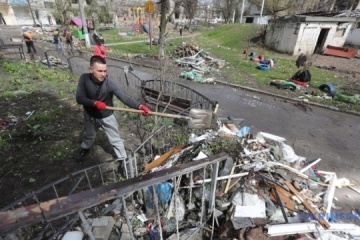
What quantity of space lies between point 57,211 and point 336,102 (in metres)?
11.0

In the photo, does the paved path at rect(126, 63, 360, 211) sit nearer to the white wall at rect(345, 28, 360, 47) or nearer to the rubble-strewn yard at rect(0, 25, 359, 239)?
the rubble-strewn yard at rect(0, 25, 359, 239)

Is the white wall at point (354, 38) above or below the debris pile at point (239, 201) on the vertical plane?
above

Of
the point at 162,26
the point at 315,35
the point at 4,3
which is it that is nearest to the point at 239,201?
the point at 162,26

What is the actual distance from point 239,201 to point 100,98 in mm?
2975

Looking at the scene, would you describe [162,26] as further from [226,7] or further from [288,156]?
[226,7]

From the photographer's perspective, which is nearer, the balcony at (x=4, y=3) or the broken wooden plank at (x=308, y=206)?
the broken wooden plank at (x=308, y=206)

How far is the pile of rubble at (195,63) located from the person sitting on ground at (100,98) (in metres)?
8.08

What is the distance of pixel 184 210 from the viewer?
317 cm

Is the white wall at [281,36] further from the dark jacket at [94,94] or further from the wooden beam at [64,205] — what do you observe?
the wooden beam at [64,205]

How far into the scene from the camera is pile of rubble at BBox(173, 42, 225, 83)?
11.9 meters

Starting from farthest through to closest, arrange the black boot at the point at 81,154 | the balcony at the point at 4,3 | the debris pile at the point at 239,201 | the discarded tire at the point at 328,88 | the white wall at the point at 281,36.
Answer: the balcony at the point at 4,3, the white wall at the point at 281,36, the discarded tire at the point at 328,88, the black boot at the point at 81,154, the debris pile at the point at 239,201

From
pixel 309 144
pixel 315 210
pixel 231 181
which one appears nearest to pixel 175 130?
pixel 231 181

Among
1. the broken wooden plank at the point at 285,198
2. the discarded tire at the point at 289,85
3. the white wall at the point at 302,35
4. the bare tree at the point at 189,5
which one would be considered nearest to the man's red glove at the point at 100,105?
the broken wooden plank at the point at 285,198

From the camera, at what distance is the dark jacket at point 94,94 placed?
11.9ft
